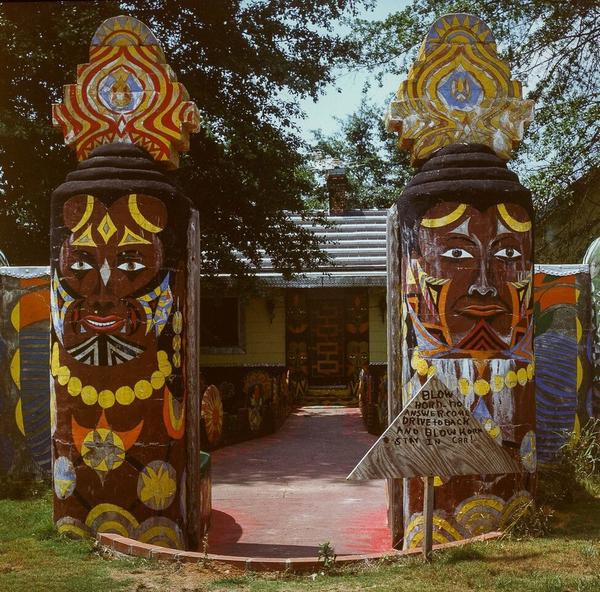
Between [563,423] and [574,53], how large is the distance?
23.3 feet

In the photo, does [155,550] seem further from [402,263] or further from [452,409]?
[402,263]

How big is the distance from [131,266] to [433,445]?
254 cm

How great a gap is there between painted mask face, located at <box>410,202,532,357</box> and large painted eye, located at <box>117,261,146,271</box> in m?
2.09

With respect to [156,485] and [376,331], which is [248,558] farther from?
[376,331]

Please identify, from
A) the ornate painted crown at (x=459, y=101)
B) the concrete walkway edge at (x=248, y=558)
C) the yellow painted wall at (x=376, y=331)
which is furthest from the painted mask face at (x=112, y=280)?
the yellow painted wall at (x=376, y=331)

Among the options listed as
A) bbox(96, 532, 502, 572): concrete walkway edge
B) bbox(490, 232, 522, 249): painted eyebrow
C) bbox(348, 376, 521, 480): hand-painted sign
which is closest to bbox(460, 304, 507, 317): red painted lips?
bbox(490, 232, 522, 249): painted eyebrow

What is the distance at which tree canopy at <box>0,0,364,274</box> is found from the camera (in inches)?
532

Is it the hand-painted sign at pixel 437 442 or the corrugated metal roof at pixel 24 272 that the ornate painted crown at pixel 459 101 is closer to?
the hand-painted sign at pixel 437 442

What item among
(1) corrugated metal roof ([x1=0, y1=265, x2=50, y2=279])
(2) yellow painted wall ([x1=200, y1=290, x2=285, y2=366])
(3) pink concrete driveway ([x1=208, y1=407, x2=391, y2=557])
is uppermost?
(1) corrugated metal roof ([x1=0, y1=265, x2=50, y2=279])

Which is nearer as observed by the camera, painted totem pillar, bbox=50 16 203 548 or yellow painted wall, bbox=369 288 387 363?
painted totem pillar, bbox=50 16 203 548

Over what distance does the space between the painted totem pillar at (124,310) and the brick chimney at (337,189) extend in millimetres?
15765

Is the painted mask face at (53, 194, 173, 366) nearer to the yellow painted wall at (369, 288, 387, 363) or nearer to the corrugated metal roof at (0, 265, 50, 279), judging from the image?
the corrugated metal roof at (0, 265, 50, 279)

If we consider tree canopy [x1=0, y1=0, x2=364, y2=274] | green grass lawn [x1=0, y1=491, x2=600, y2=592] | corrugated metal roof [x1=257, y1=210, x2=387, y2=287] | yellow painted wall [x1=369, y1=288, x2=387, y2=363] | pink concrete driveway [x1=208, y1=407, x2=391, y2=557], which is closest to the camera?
green grass lawn [x1=0, y1=491, x2=600, y2=592]

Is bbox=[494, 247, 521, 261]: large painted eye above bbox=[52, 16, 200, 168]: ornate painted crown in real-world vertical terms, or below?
below
